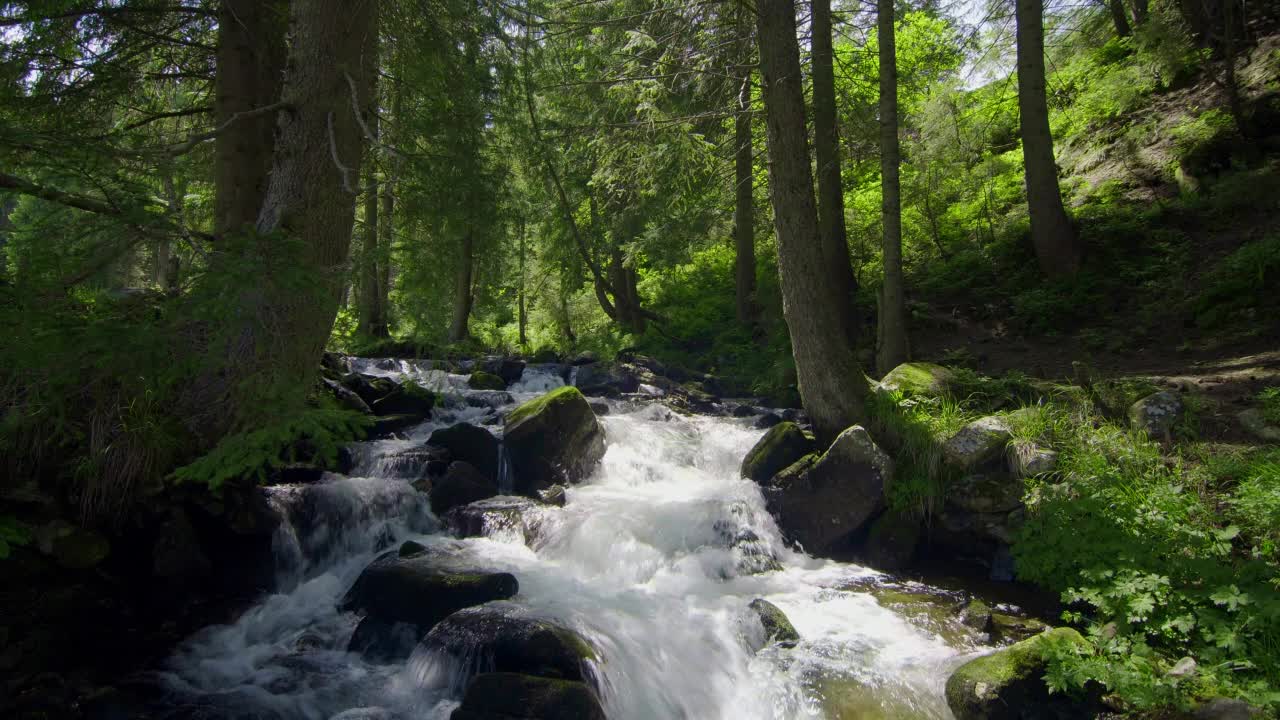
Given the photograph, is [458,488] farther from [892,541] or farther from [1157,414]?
[1157,414]

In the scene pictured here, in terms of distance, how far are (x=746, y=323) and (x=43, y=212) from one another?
47.1 feet

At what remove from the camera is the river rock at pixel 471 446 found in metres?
8.94

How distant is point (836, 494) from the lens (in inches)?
292

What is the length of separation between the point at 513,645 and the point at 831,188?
10.2 metres

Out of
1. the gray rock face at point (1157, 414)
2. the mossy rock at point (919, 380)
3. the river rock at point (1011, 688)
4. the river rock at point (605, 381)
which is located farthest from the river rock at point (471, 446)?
the gray rock face at point (1157, 414)

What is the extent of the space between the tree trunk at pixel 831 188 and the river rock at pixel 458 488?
6431mm

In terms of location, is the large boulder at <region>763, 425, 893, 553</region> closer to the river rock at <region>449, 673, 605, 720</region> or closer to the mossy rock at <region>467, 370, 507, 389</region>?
the river rock at <region>449, 673, 605, 720</region>

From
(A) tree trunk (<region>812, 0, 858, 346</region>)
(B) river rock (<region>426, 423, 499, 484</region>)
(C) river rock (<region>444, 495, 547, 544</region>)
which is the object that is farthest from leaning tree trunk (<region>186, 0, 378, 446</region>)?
(A) tree trunk (<region>812, 0, 858, 346</region>)

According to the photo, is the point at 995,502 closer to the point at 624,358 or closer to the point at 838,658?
the point at 838,658

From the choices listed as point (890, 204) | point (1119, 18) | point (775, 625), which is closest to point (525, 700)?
point (775, 625)

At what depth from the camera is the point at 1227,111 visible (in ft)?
37.3

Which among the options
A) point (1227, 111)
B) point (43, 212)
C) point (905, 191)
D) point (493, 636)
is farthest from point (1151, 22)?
point (43, 212)

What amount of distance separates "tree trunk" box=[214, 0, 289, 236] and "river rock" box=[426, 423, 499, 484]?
3.66 meters

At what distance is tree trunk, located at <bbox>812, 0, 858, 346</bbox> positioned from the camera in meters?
11.4
